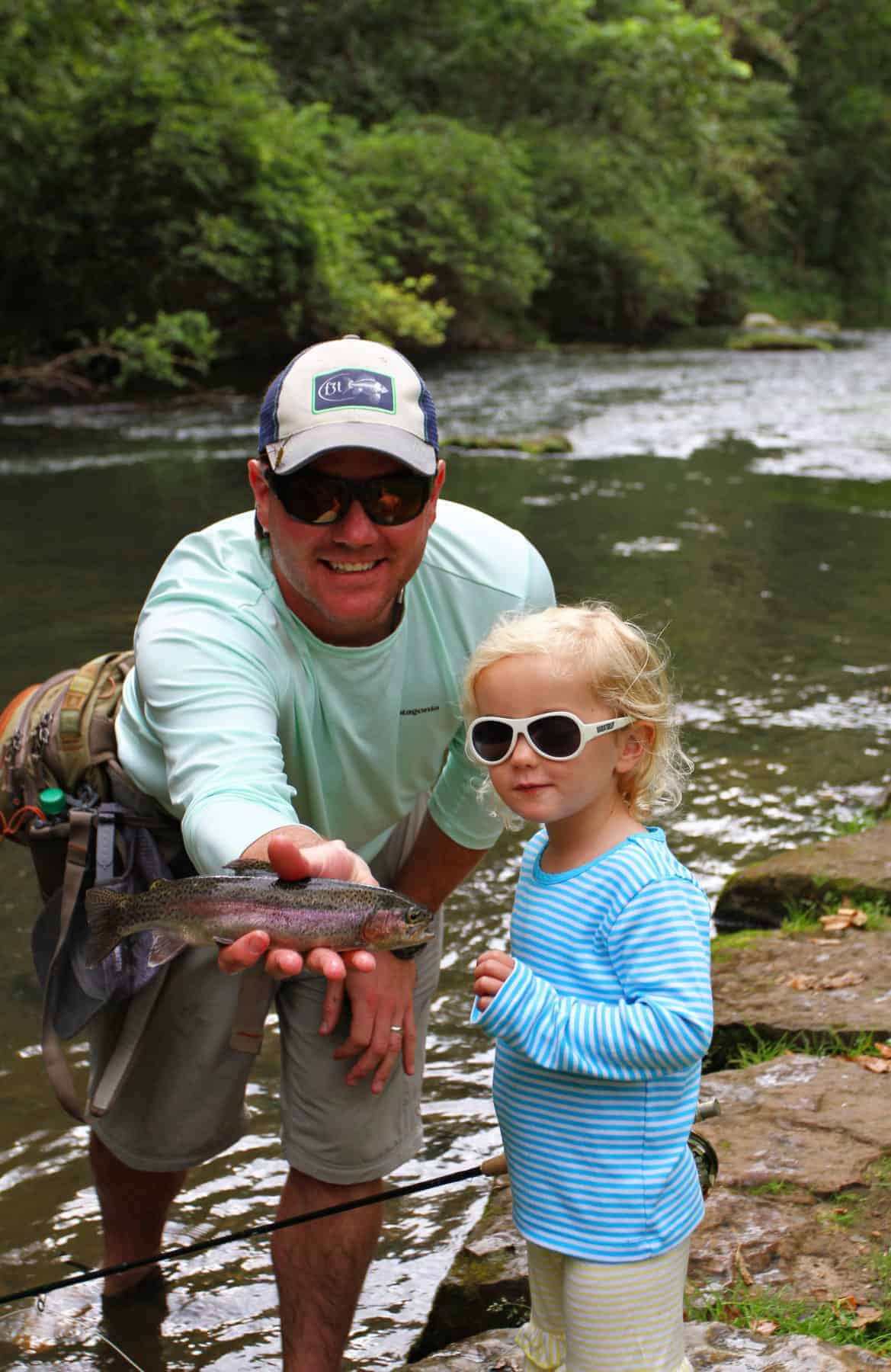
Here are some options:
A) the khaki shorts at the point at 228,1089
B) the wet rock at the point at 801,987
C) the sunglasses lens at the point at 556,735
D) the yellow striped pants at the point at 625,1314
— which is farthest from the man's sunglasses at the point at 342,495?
the wet rock at the point at 801,987

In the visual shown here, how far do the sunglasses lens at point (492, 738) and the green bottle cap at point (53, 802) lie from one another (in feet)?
3.19

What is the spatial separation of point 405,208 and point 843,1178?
23.0m

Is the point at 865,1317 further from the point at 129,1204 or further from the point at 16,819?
the point at 16,819

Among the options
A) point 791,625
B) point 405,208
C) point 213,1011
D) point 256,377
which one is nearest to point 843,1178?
point 213,1011

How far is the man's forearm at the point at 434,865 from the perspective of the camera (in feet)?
9.73

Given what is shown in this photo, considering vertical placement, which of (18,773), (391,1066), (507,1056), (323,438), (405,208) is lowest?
(391,1066)

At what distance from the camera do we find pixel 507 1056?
6.98 ft

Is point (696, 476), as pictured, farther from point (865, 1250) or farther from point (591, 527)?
point (865, 1250)

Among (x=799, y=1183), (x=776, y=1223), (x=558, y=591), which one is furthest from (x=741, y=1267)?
(x=558, y=591)

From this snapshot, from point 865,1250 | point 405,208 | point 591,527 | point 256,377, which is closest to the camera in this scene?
point 865,1250

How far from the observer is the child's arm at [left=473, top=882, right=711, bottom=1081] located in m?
1.95

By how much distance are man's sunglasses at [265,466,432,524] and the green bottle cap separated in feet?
2.33

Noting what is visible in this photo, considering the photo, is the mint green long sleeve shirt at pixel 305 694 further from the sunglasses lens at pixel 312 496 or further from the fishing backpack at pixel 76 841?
the sunglasses lens at pixel 312 496

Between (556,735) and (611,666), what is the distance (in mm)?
130
